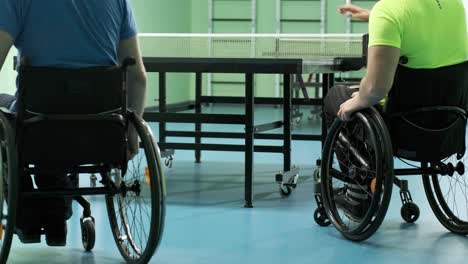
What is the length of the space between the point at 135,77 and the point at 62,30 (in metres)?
0.34

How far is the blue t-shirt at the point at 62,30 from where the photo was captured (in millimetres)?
2514

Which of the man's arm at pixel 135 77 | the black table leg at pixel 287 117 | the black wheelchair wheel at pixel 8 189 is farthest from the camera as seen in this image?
the black table leg at pixel 287 117

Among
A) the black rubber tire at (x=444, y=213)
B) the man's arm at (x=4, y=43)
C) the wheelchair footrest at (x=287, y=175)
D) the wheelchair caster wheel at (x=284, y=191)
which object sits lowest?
the wheelchair caster wheel at (x=284, y=191)

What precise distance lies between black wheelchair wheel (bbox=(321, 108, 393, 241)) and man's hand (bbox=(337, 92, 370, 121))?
3cm

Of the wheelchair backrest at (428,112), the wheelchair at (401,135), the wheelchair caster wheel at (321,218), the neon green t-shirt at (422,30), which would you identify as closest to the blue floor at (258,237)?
the wheelchair caster wheel at (321,218)

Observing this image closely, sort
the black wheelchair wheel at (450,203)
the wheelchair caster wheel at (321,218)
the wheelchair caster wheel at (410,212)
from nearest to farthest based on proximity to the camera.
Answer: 1. the black wheelchair wheel at (450,203)
2. the wheelchair caster wheel at (321,218)
3. the wheelchair caster wheel at (410,212)

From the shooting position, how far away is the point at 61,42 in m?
2.57

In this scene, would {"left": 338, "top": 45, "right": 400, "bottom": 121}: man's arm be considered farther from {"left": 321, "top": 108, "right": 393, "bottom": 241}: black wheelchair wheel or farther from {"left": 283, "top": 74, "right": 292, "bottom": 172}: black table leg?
{"left": 283, "top": 74, "right": 292, "bottom": 172}: black table leg

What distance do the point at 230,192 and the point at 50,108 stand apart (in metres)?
2.14

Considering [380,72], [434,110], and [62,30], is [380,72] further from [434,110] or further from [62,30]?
[62,30]

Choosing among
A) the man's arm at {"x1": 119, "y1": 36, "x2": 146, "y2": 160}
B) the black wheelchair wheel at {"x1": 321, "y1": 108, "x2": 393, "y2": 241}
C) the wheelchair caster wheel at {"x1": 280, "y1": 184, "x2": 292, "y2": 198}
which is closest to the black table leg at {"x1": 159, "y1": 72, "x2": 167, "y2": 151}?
the wheelchair caster wheel at {"x1": 280, "y1": 184, "x2": 292, "y2": 198}

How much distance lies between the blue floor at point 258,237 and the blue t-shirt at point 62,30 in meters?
0.78

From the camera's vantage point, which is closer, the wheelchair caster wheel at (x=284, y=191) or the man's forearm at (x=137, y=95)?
the man's forearm at (x=137, y=95)

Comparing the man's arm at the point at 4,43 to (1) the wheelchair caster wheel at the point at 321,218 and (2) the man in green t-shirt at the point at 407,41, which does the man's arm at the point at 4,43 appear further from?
(1) the wheelchair caster wheel at the point at 321,218
